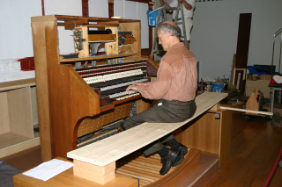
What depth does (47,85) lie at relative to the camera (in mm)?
2682

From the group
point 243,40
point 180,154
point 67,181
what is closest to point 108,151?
point 67,181

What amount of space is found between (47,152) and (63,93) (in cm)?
72

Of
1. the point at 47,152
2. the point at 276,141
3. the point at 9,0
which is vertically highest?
the point at 9,0

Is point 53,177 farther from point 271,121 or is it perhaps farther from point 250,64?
point 250,64

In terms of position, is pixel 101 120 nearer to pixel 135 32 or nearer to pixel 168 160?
pixel 168 160

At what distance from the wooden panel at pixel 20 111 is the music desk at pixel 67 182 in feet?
6.21

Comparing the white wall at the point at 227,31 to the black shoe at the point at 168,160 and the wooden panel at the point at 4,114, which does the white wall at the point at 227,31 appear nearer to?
the black shoe at the point at 168,160

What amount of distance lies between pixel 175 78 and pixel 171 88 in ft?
0.36

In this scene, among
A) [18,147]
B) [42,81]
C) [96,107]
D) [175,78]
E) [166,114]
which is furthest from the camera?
[18,147]

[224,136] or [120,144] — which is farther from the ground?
[120,144]

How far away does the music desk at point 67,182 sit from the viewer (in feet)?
5.90

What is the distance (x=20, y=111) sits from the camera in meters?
3.82

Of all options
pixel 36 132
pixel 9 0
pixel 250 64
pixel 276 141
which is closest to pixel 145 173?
pixel 36 132

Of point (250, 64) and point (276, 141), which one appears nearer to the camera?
point (276, 141)
